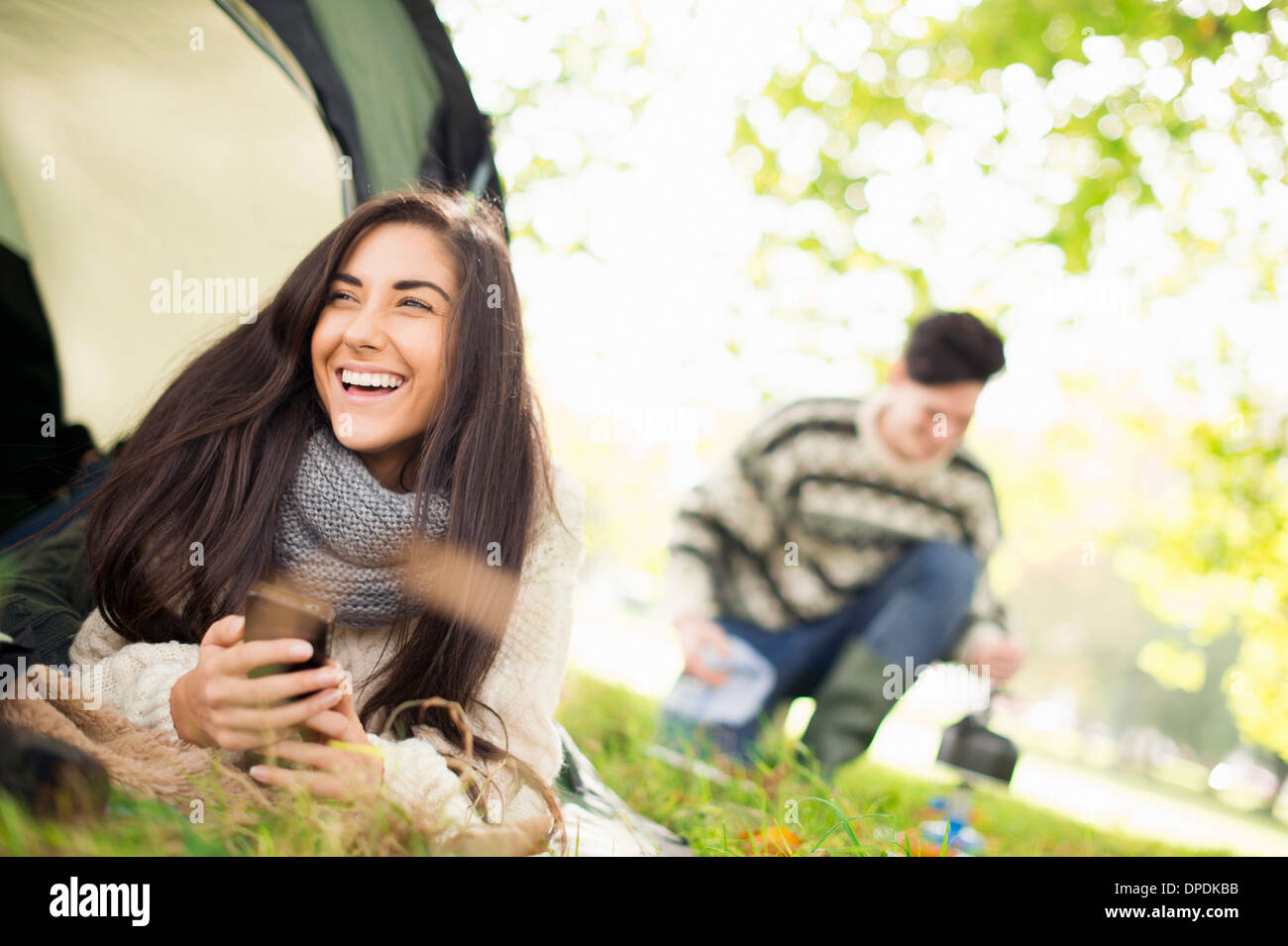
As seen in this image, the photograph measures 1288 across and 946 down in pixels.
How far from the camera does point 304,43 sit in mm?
1752

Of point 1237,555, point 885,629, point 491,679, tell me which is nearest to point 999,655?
point 885,629

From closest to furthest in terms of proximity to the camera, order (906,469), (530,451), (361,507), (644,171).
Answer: (361,507), (530,451), (906,469), (644,171)

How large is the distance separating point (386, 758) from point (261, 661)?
0.27 meters

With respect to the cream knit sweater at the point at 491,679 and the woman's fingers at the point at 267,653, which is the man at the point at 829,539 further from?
the woman's fingers at the point at 267,653

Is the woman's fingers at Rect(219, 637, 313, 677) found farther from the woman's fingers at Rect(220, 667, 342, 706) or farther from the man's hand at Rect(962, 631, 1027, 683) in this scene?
the man's hand at Rect(962, 631, 1027, 683)

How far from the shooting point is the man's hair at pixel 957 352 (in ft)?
8.21

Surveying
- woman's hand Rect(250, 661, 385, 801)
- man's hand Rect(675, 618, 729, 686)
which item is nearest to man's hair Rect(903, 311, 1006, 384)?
man's hand Rect(675, 618, 729, 686)

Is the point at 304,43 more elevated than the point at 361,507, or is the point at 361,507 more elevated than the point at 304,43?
the point at 304,43

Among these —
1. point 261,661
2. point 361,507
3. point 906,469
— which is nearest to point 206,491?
point 361,507

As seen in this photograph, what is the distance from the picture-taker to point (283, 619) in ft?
3.42

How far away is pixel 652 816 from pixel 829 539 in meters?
1.26

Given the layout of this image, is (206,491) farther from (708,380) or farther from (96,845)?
(708,380)

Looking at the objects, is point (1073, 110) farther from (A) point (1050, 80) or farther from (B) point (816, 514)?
(B) point (816, 514)

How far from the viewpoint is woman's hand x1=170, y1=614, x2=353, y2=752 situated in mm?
1058
